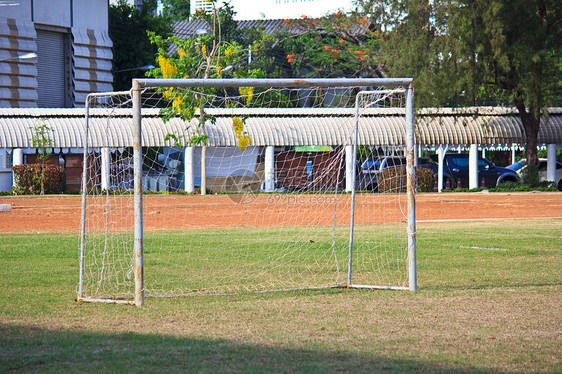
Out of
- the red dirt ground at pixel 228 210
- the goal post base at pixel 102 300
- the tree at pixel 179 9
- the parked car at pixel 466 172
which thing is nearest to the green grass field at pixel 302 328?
the goal post base at pixel 102 300

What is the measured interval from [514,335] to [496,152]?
4479 centimetres

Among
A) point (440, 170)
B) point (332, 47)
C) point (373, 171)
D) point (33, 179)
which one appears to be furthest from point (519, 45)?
point (33, 179)

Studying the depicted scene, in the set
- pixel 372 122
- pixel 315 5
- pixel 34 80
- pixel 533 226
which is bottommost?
pixel 533 226

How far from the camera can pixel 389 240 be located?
14.2 meters

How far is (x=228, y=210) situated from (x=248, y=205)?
82 cm

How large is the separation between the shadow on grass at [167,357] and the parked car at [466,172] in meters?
28.4

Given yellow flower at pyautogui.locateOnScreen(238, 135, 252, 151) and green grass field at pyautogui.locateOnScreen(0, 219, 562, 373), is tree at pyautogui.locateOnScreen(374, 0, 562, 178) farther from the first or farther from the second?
green grass field at pyautogui.locateOnScreen(0, 219, 562, 373)

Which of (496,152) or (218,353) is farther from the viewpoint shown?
(496,152)

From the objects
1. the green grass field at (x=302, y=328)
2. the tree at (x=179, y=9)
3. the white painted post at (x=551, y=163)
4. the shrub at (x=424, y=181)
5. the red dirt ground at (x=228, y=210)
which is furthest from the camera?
the tree at (x=179, y=9)

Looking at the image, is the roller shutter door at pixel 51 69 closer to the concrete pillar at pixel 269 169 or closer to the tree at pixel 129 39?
the tree at pixel 129 39

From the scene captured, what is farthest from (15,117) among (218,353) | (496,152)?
Answer: (496,152)

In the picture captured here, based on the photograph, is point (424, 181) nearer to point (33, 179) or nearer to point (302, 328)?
point (33, 179)

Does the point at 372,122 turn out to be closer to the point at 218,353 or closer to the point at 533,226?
the point at 533,226

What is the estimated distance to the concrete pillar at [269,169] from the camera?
2245 centimetres
